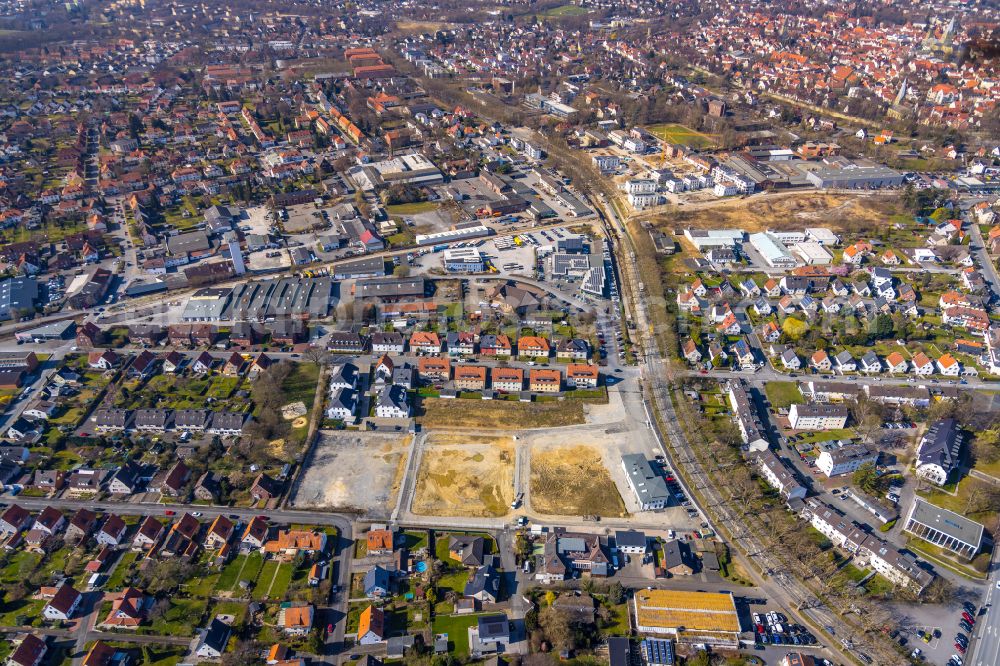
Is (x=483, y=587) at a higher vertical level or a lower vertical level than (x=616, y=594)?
higher

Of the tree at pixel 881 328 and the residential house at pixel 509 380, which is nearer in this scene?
the residential house at pixel 509 380

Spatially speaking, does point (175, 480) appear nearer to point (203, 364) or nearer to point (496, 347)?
point (203, 364)

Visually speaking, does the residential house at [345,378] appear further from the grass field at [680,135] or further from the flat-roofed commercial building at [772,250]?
the grass field at [680,135]

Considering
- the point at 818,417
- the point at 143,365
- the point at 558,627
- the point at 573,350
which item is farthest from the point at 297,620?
the point at 818,417

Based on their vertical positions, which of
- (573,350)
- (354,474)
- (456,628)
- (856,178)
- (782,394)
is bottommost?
(456,628)

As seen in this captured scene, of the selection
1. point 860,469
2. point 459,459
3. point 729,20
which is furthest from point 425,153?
point 729,20

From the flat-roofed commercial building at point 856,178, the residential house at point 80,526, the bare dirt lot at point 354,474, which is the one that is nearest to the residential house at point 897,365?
the bare dirt lot at point 354,474

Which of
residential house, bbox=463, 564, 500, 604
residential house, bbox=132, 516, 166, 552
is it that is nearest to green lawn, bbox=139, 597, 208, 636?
residential house, bbox=132, 516, 166, 552
